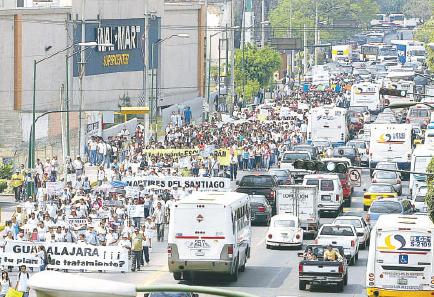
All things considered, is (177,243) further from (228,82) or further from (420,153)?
(228,82)

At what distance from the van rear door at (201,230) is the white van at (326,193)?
744 inches

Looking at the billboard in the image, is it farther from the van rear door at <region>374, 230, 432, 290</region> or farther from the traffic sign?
the van rear door at <region>374, 230, 432, 290</region>

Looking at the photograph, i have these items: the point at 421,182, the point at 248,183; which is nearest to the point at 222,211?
the point at 248,183

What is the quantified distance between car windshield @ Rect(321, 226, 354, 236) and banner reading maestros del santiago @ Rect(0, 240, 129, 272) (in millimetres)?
6025

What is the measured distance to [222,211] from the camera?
1415 inches

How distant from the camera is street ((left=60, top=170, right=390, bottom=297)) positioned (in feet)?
121

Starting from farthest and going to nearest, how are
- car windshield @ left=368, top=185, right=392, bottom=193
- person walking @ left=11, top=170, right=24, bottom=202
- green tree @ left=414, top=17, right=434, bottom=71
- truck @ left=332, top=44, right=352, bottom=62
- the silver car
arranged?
truck @ left=332, top=44, right=352, bottom=62
green tree @ left=414, top=17, right=434, bottom=71
the silver car
person walking @ left=11, top=170, right=24, bottom=202
car windshield @ left=368, top=185, right=392, bottom=193

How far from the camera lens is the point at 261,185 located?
A: 180 feet

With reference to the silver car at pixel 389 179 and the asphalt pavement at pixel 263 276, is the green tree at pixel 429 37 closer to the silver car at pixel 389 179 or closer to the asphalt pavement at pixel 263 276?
the silver car at pixel 389 179

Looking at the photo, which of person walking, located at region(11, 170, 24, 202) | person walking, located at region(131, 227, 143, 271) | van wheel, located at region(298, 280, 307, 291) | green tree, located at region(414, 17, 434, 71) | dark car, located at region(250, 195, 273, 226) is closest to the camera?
van wheel, located at region(298, 280, 307, 291)

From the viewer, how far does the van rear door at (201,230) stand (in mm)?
35719

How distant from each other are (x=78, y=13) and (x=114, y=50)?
8148mm

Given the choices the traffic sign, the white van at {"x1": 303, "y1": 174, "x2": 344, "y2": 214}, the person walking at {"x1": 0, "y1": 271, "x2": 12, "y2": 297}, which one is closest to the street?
the person walking at {"x1": 0, "y1": 271, "x2": 12, "y2": 297}

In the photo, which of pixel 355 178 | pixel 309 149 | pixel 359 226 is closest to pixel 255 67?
pixel 309 149
